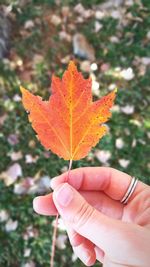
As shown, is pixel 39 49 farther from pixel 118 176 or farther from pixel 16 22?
pixel 118 176

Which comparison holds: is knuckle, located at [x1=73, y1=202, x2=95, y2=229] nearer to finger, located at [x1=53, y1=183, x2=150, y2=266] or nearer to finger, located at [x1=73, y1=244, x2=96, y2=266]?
finger, located at [x1=53, y1=183, x2=150, y2=266]

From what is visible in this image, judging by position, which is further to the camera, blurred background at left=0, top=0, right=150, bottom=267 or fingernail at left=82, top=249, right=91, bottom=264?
blurred background at left=0, top=0, right=150, bottom=267

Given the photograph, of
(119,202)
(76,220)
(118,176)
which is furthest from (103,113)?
(119,202)

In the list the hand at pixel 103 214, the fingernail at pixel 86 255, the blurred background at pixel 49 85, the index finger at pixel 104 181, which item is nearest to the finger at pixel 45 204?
the hand at pixel 103 214

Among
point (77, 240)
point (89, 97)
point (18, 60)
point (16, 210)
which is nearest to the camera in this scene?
point (89, 97)

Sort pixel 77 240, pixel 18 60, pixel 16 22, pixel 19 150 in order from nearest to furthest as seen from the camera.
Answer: pixel 77 240, pixel 19 150, pixel 18 60, pixel 16 22

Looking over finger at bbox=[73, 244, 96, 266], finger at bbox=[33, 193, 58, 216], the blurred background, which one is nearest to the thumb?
finger at bbox=[33, 193, 58, 216]
